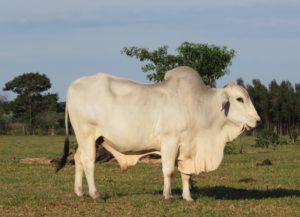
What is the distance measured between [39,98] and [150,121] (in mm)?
75544

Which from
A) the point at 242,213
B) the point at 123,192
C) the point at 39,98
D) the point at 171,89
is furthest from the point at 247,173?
the point at 39,98

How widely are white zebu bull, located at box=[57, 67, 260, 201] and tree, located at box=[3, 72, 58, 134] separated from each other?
229 feet

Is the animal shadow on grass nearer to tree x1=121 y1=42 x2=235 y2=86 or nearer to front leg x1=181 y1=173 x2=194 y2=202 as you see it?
front leg x1=181 y1=173 x2=194 y2=202

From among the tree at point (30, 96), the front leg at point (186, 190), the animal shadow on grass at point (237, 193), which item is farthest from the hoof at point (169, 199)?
the tree at point (30, 96)

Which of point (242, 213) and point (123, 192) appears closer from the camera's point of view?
point (242, 213)

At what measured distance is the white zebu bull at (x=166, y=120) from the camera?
1118 centimetres

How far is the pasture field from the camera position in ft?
32.5

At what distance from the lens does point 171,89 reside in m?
11.4

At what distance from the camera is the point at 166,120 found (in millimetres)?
11141

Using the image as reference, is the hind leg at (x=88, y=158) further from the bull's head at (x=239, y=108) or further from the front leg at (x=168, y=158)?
the bull's head at (x=239, y=108)

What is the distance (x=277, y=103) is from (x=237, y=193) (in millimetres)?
64054

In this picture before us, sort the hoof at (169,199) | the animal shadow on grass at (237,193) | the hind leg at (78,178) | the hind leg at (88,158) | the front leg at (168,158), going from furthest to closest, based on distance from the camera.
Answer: the animal shadow on grass at (237,193), the hind leg at (78,178), the hind leg at (88,158), the front leg at (168,158), the hoof at (169,199)

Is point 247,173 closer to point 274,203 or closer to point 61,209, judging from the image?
point 274,203

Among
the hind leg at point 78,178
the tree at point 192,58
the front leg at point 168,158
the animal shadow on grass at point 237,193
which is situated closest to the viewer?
the front leg at point 168,158
